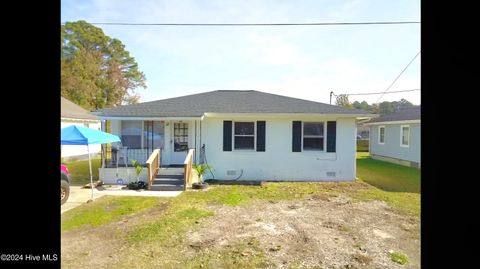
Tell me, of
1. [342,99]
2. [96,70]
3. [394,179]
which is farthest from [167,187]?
[342,99]

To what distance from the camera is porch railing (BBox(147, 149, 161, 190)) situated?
955cm

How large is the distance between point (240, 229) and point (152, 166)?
5360 mm

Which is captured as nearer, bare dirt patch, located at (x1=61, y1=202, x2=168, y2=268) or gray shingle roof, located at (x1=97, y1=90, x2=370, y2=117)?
bare dirt patch, located at (x1=61, y1=202, x2=168, y2=268)

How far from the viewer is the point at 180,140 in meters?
11.7

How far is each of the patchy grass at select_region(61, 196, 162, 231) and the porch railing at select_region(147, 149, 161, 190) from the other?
4.13 feet

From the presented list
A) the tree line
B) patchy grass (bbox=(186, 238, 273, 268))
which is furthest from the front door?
the tree line

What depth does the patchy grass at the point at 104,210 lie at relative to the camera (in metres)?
6.13

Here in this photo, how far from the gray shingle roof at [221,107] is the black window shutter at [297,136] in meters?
0.59

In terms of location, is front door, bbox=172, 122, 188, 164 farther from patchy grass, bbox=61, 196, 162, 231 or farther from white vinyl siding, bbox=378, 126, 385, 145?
white vinyl siding, bbox=378, 126, 385, 145

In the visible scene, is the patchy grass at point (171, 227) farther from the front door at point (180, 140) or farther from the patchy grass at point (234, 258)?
the front door at point (180, 140)

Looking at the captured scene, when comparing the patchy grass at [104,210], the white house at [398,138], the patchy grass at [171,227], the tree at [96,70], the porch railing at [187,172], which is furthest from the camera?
the tree at [96,70]

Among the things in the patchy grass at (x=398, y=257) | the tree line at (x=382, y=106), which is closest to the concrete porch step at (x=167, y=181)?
the patchy grass at (x=398, y=257)
